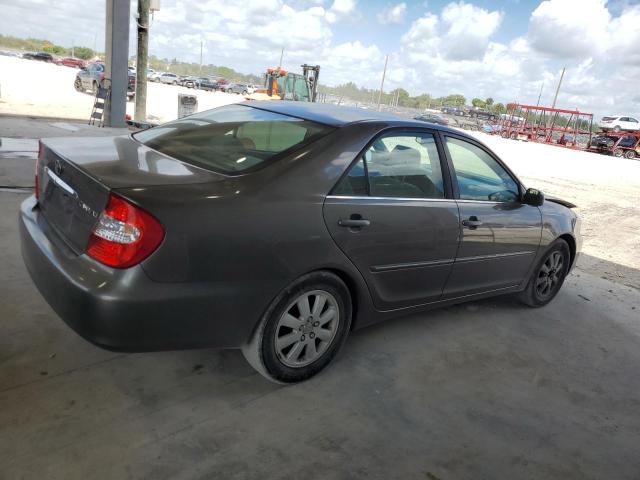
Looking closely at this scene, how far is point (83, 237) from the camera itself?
Answer: 239 cm

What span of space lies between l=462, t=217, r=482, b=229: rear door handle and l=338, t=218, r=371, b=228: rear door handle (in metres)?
0.93

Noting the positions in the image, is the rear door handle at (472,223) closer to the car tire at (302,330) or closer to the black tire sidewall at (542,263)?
the car tire at (302,330)

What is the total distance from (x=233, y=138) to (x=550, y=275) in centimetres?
317

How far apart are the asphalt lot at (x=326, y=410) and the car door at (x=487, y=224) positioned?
0.52 m

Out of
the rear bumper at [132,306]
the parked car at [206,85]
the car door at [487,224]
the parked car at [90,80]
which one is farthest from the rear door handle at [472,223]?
the parked car at [206,85]

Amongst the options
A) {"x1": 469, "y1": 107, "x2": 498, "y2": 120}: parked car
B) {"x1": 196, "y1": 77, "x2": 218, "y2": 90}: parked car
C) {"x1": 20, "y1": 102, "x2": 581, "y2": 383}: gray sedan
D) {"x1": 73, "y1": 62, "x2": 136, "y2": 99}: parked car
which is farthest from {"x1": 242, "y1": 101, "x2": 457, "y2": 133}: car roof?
{"x1": 196, "y1": 77, "x2": 218, "y2": 90}: parked car

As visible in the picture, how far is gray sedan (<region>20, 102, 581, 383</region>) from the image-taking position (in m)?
2.27

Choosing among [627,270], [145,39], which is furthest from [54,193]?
[145,39]

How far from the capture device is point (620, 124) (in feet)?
121

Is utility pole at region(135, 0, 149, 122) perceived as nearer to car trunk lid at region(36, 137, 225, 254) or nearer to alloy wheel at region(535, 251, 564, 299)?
car trunk lid at region(36, 137, 225, 254)

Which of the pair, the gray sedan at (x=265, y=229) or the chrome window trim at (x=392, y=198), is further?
the chrome window trim at (x=392, y=198)

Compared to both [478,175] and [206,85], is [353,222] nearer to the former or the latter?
[478,175]

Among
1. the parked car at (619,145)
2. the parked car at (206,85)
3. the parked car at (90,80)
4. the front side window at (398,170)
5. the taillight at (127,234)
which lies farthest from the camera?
the parked car at (206,85)

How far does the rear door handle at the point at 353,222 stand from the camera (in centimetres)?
281
